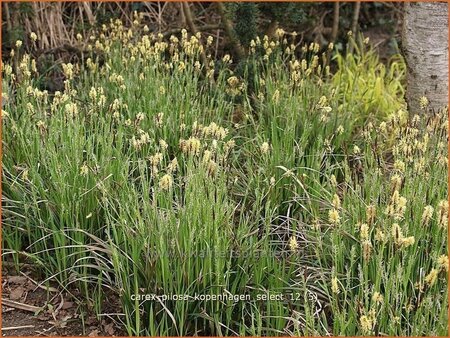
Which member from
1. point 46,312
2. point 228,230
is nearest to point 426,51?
point 228,230

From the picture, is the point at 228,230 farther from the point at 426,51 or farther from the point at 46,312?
the point at 426,51

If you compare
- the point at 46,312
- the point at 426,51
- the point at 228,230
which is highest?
the point at 426,51

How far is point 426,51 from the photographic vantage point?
4.15 m

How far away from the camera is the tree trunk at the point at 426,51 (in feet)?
13.4

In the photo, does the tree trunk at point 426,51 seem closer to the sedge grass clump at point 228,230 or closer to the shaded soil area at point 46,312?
the sedge grass clump at point 228,230

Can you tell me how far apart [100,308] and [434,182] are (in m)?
1.59

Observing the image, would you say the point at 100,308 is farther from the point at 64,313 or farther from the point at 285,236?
the point at 285,236

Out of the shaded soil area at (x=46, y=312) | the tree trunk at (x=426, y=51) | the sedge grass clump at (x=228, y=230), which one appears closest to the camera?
the sedge grass clump at (x=228, y=230)

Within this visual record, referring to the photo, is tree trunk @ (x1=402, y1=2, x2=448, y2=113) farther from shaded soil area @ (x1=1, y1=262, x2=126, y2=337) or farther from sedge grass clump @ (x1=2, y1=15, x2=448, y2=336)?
shaded soil area @ (x1=1, y1=262, x2=126, y2=337)

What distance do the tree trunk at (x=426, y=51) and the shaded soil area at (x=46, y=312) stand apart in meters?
2.43

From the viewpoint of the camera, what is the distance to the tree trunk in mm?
4078

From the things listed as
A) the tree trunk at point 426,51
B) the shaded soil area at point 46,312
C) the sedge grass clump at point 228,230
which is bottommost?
the shaded soil area at point 46,312

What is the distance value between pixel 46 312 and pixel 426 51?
274cm

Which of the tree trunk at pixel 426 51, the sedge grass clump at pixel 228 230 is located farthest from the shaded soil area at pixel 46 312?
the tree trunk at pixel 426 51
